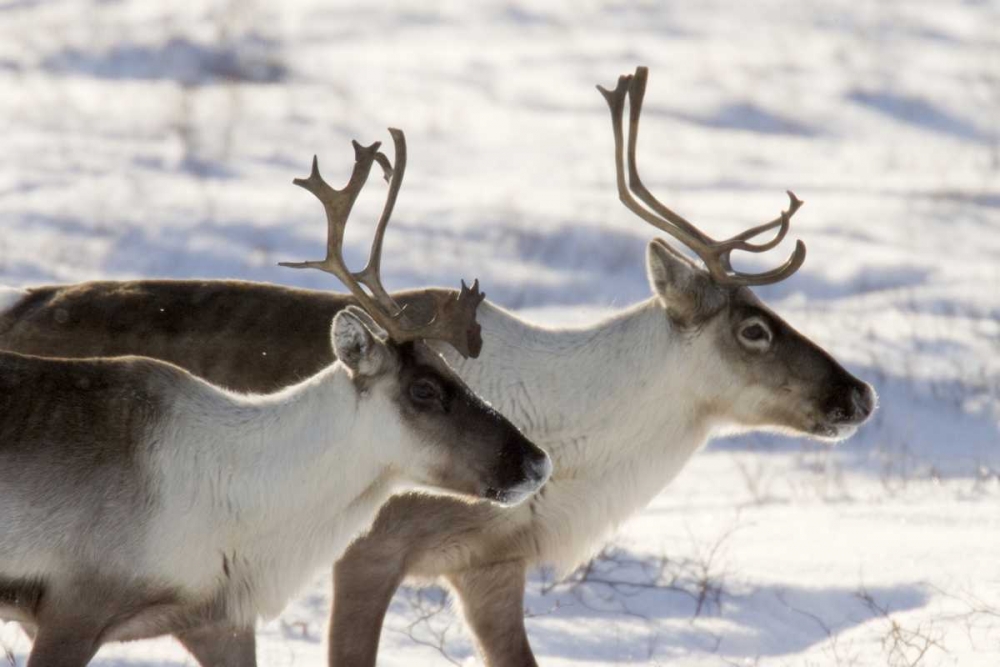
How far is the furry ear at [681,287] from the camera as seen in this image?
5.55 metres

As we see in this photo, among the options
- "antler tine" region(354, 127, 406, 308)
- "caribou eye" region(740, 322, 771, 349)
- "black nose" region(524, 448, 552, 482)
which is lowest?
"black nose" region(524, 448, 552, 482)

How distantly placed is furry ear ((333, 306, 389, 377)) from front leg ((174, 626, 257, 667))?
770mm

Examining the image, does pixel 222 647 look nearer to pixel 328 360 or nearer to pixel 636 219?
pixel 328 360

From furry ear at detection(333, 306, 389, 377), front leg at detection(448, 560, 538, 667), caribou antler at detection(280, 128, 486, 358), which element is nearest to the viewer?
furry ear at detection(333, 306, 389, 377)

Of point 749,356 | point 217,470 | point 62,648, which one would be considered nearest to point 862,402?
point 749,356

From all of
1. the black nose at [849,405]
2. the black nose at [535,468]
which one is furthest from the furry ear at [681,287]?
the black nose at [535,468]

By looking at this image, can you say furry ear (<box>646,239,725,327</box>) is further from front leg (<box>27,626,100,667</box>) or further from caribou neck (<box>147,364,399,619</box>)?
front leg (<box>27,626,100,667</box>)

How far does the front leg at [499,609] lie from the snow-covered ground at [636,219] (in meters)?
0.25

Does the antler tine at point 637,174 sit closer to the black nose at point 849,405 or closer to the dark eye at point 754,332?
the dark eye at point 754,332

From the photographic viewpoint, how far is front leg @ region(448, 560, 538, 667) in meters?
5.45

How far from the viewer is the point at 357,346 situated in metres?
4.59

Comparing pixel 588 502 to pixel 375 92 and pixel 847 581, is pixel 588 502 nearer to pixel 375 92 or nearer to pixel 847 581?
pixel 847 581

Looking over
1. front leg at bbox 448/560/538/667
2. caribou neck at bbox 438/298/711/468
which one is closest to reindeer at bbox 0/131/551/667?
caribou neck at bbox 438/298/711/468

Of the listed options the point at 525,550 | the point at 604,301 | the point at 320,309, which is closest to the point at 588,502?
the point at 525,550
